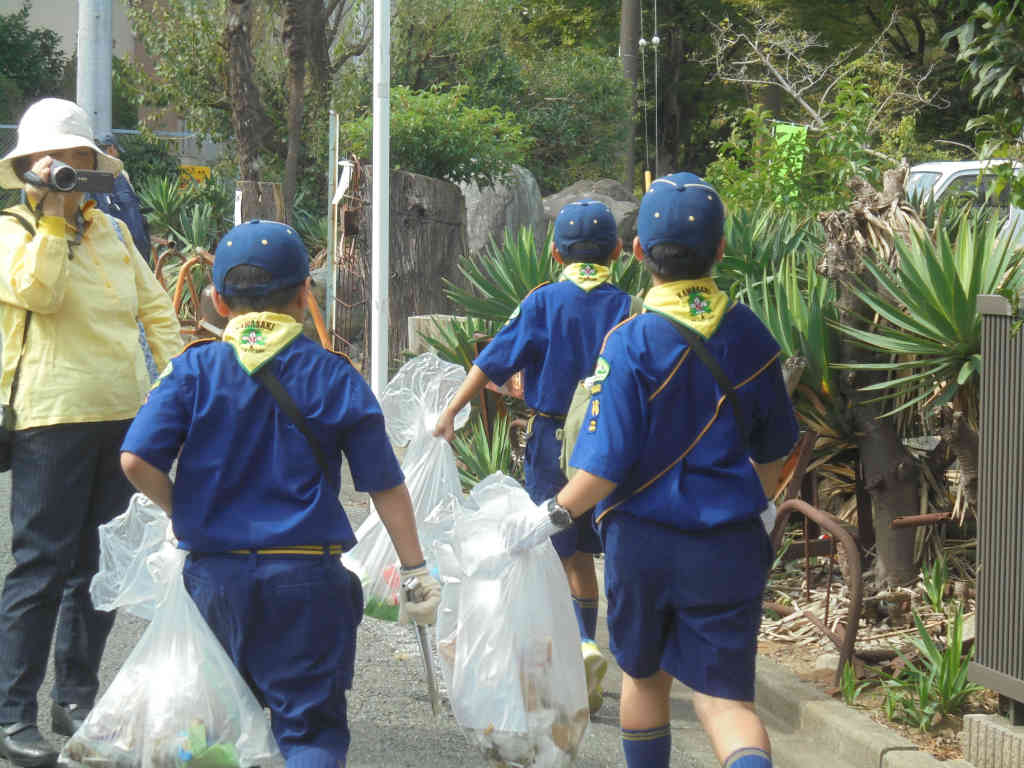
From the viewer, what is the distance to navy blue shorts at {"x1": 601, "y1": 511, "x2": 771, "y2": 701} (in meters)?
3.22

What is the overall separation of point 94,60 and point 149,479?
364 inches

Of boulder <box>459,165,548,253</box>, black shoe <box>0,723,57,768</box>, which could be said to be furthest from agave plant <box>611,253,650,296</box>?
boulder <box>459,165,548,253</box>

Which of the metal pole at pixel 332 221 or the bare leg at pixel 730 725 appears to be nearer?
the bare leg at pixel 730 725

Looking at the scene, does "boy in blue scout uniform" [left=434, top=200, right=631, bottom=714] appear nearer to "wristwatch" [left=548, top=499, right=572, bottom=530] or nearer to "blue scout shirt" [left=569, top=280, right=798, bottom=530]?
"wristwatch" [left=548, top=499, right=572, bottom=530]

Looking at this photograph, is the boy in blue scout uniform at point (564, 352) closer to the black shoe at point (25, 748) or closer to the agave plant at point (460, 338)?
the black shoe at point (25, 748)

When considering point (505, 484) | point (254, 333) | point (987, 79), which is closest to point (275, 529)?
point (254, 333)

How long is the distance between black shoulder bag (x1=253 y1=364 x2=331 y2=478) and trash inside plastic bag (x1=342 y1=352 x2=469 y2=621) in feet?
5.76

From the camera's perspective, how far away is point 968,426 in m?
4.88

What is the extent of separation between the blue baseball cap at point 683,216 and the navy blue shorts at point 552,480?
59.8 inches

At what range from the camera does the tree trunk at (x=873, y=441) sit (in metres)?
5.38

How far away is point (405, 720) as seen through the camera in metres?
4.73

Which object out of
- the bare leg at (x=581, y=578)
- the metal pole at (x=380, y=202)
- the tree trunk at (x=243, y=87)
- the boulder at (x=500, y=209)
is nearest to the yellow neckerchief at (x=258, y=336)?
the bare leg at (x=581, y=578)

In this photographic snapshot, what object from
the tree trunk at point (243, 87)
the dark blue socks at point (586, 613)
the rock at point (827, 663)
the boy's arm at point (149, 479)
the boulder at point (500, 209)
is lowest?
the rock at point (827, 663)

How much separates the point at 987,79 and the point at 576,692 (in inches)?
82.1
